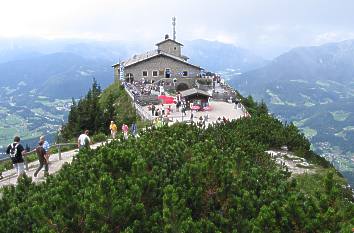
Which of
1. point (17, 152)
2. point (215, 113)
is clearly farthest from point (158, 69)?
point (17, 152)

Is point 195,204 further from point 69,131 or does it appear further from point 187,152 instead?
point 69,131

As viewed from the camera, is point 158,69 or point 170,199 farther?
point 158,69

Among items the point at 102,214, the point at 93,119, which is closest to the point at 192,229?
the point at 102,214

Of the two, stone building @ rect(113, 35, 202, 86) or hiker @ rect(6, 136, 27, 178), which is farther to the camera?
stone building @ rect(113, 35, 202, 86)

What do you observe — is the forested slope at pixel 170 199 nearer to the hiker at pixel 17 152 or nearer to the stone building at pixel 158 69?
the hiker at pixel 17 152

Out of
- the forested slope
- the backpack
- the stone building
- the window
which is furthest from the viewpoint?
the window

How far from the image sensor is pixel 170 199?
10.1 m

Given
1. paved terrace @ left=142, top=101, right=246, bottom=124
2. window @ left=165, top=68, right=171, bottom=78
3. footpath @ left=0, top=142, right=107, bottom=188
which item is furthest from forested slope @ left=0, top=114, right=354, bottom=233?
window @ left=165, top=68, right=171, bottom=78

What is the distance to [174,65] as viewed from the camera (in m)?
72.4

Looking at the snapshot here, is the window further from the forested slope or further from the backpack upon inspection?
the forested slope

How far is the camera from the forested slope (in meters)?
9.86

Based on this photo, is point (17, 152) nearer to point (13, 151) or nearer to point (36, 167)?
point (13, 151)

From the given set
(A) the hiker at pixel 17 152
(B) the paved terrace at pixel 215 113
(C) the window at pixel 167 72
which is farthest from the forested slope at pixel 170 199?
(C) the window at pixel 167 72

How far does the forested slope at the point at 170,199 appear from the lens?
32.3ft
